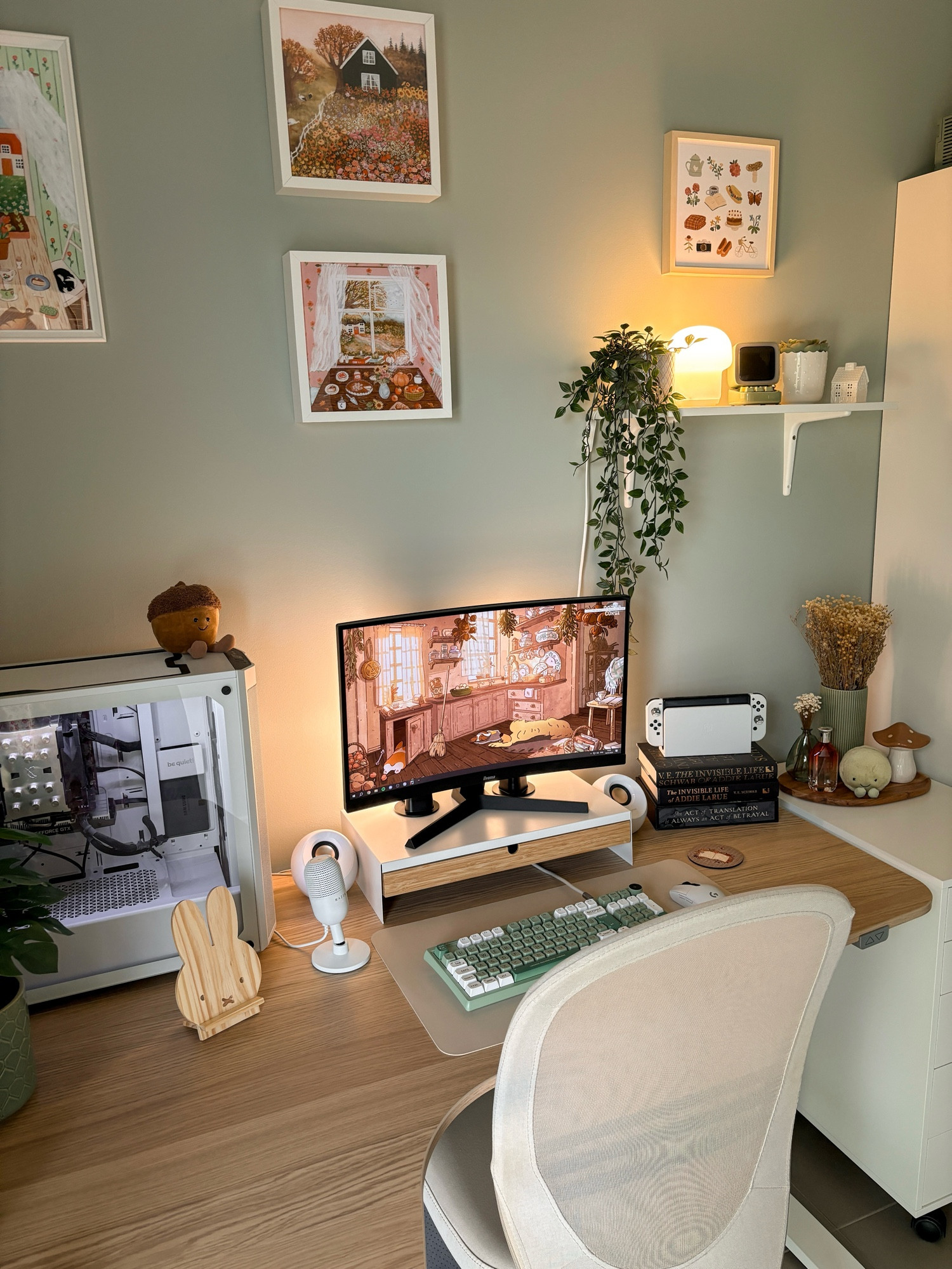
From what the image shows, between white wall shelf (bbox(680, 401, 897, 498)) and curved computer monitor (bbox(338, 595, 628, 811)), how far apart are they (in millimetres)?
439

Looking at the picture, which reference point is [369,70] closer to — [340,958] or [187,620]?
[187,620]

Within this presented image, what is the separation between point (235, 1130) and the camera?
3.51 ft

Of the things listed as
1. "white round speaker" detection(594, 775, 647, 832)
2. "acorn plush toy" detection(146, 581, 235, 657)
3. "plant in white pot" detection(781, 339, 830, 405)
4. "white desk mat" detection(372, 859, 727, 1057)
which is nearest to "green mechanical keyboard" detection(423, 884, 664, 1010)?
"white desk mat" detection(372, 859, 727, 1057)

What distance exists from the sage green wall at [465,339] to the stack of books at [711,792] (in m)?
0.24

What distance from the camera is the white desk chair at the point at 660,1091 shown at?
0.85m

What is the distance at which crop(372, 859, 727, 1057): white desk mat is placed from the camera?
1221mm

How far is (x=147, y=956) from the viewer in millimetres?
1364

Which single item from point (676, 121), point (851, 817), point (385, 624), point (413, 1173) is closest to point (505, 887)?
point (385, 624)

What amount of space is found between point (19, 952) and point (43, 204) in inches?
44.1

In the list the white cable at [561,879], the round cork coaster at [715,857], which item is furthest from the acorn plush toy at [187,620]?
the round cork coaster at [715,857]

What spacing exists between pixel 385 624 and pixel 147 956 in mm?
647

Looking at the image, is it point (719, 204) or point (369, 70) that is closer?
point (369, 70)

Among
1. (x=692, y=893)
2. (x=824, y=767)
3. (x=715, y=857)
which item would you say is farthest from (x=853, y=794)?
(x=692, y=893)

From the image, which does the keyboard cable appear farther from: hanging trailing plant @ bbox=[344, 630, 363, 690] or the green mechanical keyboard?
hanging trailing plant @ bbox=[344, 630, 363, 690]
